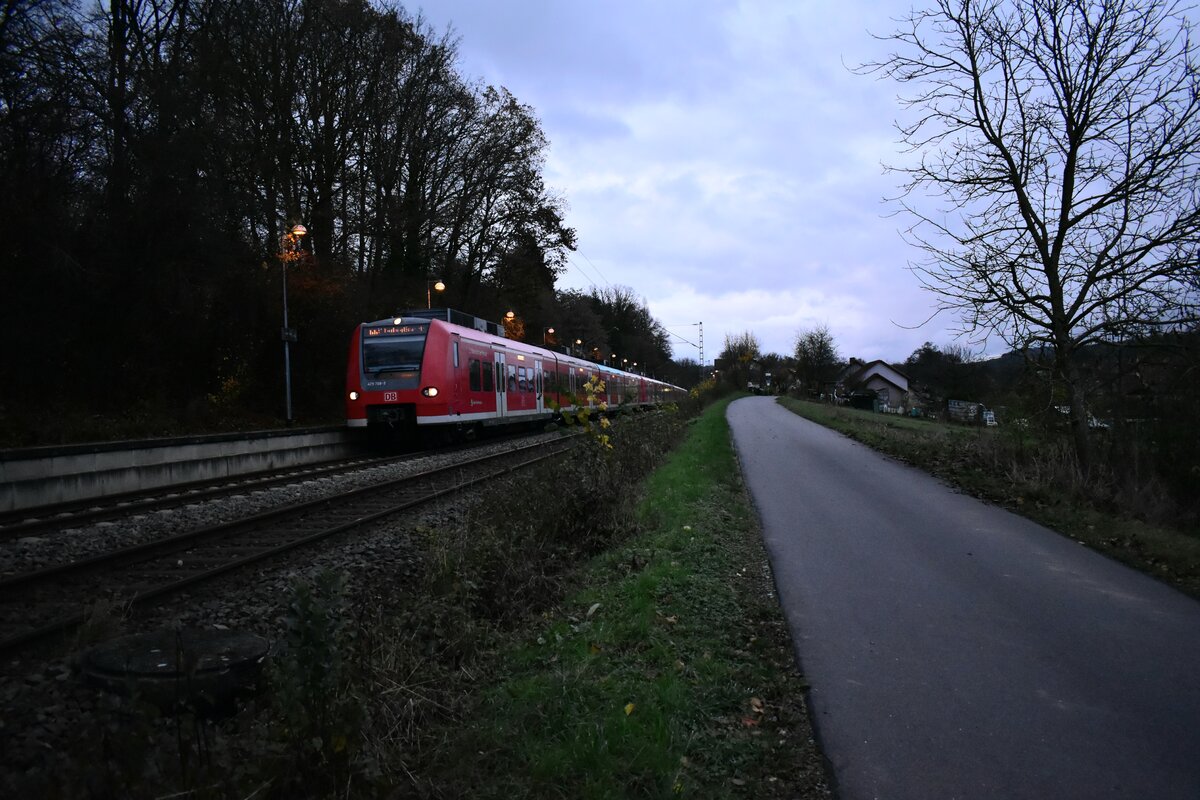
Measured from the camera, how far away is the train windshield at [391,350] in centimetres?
1675

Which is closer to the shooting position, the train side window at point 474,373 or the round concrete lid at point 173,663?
the round concrete lid at point 173,663

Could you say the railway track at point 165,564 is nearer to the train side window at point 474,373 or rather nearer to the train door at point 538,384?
the train side window at point 474,373

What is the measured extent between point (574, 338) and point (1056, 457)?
60140 mm

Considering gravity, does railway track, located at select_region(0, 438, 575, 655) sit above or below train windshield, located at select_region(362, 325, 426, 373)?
below

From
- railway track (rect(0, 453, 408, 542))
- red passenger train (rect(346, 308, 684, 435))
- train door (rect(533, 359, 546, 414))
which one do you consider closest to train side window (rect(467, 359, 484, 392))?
red passenger train (rect(346, 308, 684, 435))

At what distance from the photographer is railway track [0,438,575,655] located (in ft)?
16.9

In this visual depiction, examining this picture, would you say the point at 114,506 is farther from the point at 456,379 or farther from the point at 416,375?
the point at 456,379

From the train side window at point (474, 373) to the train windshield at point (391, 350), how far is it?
1967 millimetres

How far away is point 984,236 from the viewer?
38.9ft

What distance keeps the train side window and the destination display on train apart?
1.93 metres

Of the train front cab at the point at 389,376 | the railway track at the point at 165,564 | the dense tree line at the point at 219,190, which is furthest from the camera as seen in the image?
the train front cab at the point at 389,376

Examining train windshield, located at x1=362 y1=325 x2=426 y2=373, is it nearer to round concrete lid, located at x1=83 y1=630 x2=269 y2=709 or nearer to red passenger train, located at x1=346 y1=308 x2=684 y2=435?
red passenger train, located at x1=346 y1=308 x2=684 y2=435

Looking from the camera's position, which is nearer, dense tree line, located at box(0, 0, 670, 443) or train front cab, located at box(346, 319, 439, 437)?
dense tree line, located at box(0, 0, 670, 443)

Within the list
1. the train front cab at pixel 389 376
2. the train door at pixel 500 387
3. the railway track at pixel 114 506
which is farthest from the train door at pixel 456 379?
the railway track at pixel 114 506
